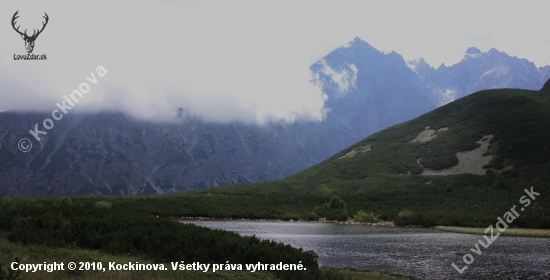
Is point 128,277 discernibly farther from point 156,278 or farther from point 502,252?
point 502,252

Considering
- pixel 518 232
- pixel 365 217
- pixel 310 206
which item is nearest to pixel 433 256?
pixel 518 232

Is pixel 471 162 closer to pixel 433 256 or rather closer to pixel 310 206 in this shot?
pixel 310 206

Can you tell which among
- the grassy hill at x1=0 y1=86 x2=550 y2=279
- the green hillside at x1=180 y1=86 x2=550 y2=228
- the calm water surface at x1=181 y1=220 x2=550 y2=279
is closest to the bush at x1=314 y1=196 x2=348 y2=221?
the grassy hill at x1=0 y1=86 x2=550 y2=279

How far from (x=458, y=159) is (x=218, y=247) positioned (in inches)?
6981

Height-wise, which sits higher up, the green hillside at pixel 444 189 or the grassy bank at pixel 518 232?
the green hillside at pixel 444 189

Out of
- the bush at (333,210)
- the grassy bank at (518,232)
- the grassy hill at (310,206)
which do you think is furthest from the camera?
the bush at (333,210)

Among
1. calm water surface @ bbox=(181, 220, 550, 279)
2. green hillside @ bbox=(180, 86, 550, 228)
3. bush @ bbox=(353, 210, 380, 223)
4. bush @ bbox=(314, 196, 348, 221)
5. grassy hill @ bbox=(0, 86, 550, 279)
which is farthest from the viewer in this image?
bush @ bbox=(314, 196, 348, 221)

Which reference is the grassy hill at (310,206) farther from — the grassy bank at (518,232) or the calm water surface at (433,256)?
the calm water surface at (433,256)

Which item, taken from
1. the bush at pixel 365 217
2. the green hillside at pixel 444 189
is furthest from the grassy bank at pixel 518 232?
the bush at pixel 365 217

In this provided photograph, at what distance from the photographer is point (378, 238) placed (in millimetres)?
67125

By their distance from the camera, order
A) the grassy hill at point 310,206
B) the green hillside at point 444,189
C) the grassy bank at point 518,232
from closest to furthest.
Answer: the grassy hill at point 310,206, the grassy bank at point 518,232, the green hillside at point 444,189

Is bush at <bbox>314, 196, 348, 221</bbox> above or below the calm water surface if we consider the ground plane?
above

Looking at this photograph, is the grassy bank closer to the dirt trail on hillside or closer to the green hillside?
the green hillside

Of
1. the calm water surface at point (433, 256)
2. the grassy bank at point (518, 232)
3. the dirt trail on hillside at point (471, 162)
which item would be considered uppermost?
the dirt trail on hillside at point (471, 162)
